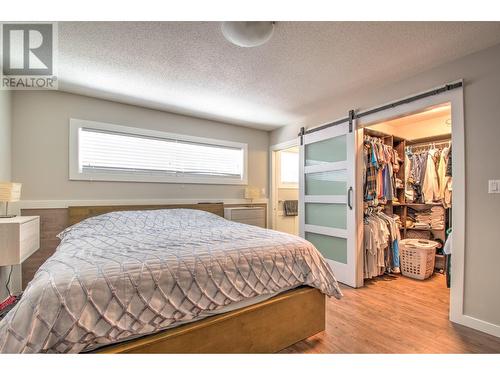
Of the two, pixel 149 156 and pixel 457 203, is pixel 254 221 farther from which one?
pixel 457 203

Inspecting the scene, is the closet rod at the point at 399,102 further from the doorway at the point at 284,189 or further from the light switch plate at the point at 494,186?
the doorway at the point at 284,189

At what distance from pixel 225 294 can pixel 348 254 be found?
6.54 feet

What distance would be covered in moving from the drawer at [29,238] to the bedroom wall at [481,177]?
12.1 feet

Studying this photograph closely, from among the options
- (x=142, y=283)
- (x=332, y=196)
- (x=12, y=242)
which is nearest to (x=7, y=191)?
(x=12, y=242)

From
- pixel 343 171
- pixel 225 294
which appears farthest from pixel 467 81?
pixel 225 294

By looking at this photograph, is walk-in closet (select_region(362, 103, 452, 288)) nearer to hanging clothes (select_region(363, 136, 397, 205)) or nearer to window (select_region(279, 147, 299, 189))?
hanging clothes (select_region(363, 136, 397, 205))

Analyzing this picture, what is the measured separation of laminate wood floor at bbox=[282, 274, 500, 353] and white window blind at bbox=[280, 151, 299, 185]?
7.75ft

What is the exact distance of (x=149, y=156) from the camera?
10.6 ft

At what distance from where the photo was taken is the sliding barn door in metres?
2.84

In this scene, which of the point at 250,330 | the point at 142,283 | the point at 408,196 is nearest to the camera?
the point at 142,283

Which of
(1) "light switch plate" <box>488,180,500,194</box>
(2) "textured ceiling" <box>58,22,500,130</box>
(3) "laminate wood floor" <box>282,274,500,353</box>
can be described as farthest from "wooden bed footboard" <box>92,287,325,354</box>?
(2) "textured ceiling" <box>58,22,500,130</box>

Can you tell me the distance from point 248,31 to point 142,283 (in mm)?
1608

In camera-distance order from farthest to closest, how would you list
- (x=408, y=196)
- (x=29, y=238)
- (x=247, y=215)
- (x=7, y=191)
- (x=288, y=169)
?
(x=288, y=169) < (x=247, y=215) < (x=408, y=196) < (x=29, y=238) < (x=7, y=191)

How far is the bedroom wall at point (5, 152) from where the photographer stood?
224 centimetres
